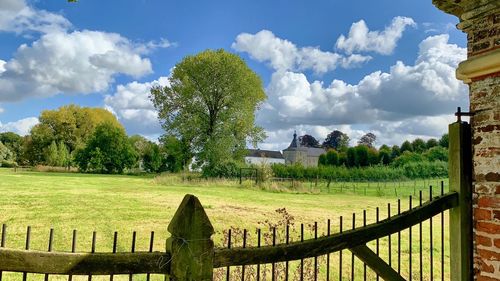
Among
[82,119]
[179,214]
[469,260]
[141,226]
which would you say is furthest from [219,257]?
[82,119]

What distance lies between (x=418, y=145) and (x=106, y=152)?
139 feet

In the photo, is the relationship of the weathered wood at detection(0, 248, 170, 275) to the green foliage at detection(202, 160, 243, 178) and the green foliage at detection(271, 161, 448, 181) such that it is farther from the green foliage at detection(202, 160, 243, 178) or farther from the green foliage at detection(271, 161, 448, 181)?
the green foliage at detection(271, 161, 448, 181)

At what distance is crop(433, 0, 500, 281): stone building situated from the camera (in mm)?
2770

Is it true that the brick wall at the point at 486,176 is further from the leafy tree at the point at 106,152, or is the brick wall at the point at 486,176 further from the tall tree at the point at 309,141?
the tall tree at the point at 309,141

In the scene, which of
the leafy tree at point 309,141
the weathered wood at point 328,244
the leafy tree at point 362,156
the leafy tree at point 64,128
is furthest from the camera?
the leafy tree at point 309,141

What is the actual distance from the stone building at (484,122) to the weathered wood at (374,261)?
2.09ft

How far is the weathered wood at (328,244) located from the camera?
2.25m

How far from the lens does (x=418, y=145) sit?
162 feet

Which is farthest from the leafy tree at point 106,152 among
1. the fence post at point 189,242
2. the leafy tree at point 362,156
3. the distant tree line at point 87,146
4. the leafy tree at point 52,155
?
the fence post at point 189,242

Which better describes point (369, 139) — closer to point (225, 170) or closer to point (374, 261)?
point (225, 170)

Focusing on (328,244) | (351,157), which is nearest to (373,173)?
(351,157)

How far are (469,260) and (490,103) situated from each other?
1263 mm

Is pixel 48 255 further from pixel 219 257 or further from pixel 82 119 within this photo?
pixel 82 119

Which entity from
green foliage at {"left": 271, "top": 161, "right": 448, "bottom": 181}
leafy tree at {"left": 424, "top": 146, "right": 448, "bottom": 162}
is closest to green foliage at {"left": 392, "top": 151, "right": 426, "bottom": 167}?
leafy tree at {"left": 424, "top": 146, "right": 448, "bottom": 162}
